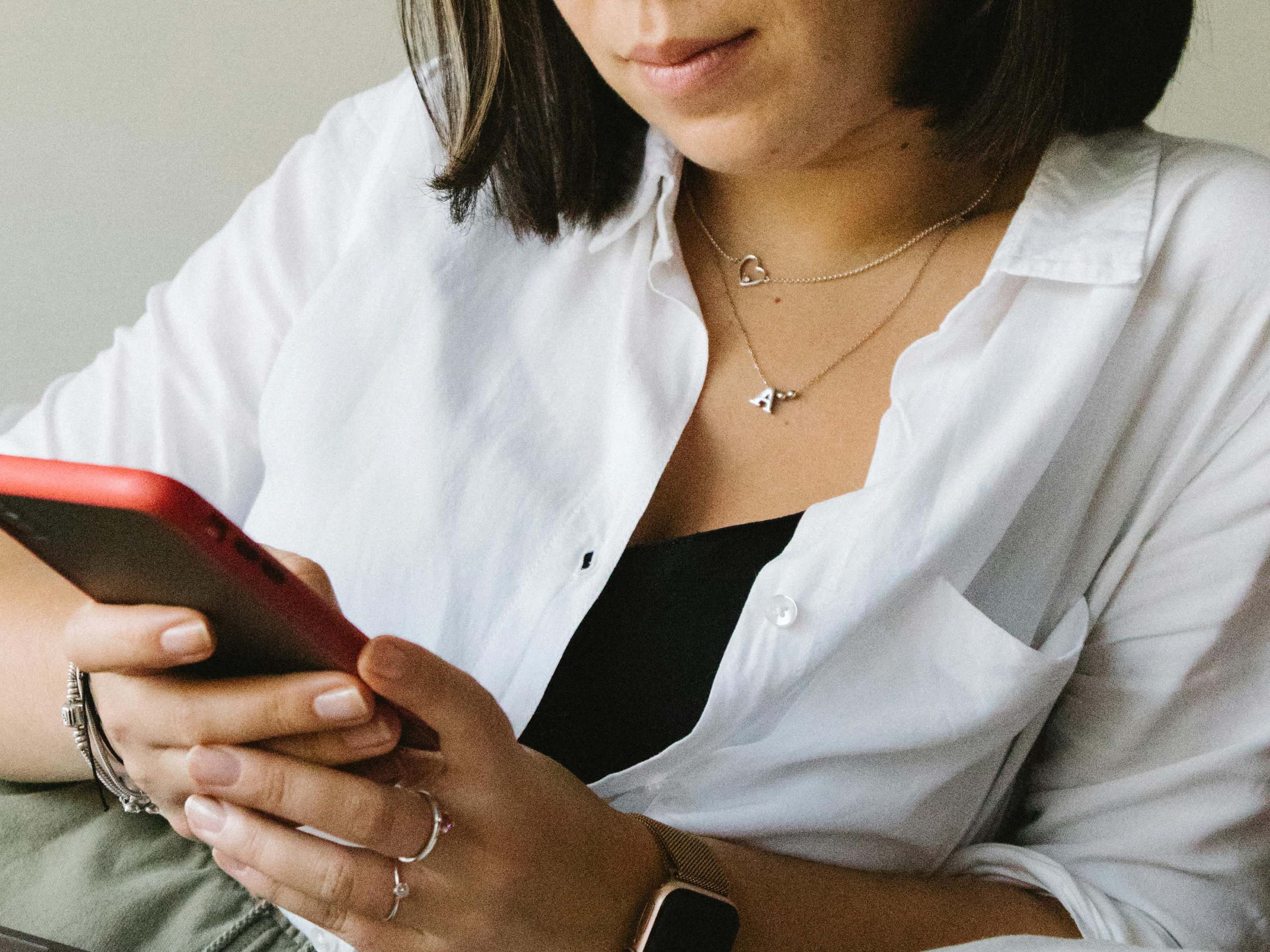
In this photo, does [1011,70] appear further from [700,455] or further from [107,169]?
[107,169]

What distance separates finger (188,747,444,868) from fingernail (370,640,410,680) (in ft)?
0.25

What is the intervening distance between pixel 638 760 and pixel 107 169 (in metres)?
1.20

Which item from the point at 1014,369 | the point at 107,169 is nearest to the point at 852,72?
the point at 1014,369

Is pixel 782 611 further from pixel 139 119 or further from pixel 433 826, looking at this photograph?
pixel 139 119

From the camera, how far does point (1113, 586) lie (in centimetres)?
82

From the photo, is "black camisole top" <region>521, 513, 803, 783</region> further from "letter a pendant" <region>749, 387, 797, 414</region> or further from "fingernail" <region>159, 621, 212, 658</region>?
"fingernail" <region>159, 621, 212, 658</region>

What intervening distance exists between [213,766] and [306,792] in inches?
1.9

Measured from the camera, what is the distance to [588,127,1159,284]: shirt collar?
0.78 meters

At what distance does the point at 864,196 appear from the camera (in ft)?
3.01

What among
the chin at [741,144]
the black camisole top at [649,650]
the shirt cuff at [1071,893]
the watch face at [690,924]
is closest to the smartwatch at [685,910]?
the watch face at [690,924]

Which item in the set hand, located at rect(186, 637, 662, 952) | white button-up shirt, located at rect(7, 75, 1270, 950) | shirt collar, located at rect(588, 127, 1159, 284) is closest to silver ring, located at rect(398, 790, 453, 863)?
hand, located at rect(186, 637, 662, 952)

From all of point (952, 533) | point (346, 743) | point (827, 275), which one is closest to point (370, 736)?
point (346, 743)

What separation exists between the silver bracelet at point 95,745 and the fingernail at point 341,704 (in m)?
0.21

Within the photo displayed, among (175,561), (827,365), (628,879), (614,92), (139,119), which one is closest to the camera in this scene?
(175,561)
